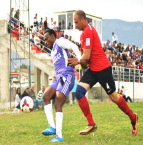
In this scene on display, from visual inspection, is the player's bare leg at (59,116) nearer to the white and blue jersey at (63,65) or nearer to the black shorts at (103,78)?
the white and blue jersey at (63,65)

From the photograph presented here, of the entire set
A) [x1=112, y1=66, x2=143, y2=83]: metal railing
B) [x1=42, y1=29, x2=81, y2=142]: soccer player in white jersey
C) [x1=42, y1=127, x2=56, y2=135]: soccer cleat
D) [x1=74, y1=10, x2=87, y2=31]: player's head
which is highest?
[x1=74, y1=10, x2=87, y2=31]: player's head

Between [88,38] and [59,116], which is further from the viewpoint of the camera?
[88,38]

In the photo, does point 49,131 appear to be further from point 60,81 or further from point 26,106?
point 26,106

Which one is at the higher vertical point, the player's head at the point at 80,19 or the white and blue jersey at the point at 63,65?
the player's head at the point at 80,19

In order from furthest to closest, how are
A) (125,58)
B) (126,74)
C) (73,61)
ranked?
(125,58) → (126,74) → (73,61)

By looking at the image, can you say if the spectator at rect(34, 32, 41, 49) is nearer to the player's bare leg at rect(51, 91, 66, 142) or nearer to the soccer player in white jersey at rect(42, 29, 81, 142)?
the soccer player in white jersey at rect(42, 29, 81, 142)

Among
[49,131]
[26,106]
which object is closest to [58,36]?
[26,106]

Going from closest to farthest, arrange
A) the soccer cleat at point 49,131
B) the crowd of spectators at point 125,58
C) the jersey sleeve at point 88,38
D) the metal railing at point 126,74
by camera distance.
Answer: the soccer cleat at point 49,131
the jersey sleeve at point 88,38
the metal railing at point 126,74
the crowd of spectators at point 125,58

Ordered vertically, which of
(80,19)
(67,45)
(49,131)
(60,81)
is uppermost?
(80,19)

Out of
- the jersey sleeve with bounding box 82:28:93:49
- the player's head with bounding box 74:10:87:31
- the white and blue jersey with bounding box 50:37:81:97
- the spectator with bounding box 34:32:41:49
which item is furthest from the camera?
the spectator with bounding box 34:32:41:49

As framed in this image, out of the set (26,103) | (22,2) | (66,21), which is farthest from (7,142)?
(66,21)

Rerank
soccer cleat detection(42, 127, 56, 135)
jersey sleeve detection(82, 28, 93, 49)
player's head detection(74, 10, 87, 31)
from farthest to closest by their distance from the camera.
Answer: player's head detection(74, 10, 87, 31) < jersey sleeve detection(82, 28, 93, 49) < soccer cleat detection(42, 127, 56, 135)

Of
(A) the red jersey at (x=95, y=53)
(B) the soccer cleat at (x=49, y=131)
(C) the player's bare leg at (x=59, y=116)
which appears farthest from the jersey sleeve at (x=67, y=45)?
(B) the soccer cleat at (x=49, y=131)

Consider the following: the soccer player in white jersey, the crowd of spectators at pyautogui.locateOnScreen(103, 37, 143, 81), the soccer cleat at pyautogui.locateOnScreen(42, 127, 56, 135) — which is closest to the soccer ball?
the crowd of spectators at pyautogui.locateOnScreen(103, 37, 143, 81)
